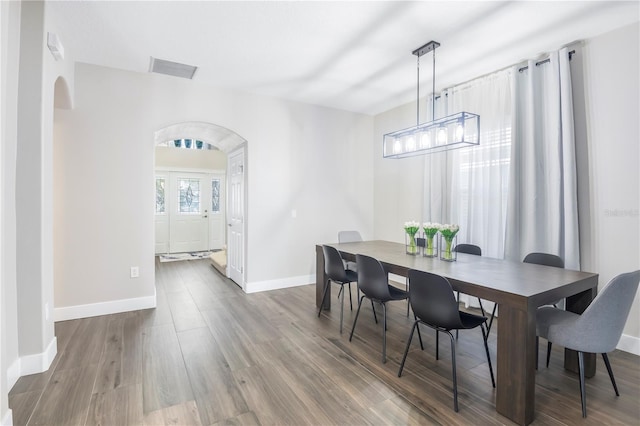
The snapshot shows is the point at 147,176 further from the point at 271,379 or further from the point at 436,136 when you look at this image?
the point at 436,136

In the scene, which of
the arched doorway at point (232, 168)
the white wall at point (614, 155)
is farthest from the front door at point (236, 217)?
the white wall at point (614, 155)

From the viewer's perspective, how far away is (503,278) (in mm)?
2150

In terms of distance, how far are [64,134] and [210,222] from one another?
520cm

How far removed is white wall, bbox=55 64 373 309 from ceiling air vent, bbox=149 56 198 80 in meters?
0.15

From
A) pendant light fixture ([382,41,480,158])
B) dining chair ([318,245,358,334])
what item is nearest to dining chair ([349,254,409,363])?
dining chair ([318,245,358,334])

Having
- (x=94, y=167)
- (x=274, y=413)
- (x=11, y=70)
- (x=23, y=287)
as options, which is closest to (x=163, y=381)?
(x=274, y=413)

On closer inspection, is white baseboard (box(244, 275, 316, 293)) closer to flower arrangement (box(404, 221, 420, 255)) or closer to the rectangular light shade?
flower arrangement (box(404, 221, 420, 255))

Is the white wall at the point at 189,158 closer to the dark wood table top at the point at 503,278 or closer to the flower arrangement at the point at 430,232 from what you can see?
the flower arrangement at the point at 430,232

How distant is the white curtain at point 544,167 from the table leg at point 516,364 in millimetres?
→ 1647

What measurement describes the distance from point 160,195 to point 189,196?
68 centimetres

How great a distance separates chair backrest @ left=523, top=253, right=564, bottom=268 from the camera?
2676mm

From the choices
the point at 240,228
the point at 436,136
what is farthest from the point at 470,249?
the point at 240,228

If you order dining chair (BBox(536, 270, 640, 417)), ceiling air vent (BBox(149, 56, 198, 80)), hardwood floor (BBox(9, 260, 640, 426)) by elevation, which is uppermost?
ceiling air vent (BBox(149, 56, 198, 80))

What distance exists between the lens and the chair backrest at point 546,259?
268cm
